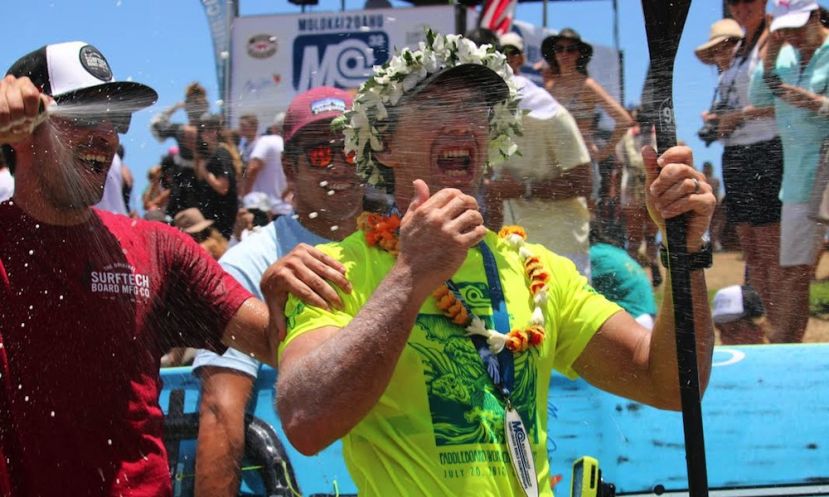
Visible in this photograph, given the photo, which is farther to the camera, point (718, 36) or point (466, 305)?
point (718, 36)

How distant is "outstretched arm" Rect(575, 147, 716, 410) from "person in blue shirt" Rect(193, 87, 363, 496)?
1.12 metres

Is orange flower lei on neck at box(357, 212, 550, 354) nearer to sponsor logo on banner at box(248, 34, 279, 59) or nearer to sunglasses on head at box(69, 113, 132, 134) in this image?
sunglasses on head at box(69, 113, 132, 134)

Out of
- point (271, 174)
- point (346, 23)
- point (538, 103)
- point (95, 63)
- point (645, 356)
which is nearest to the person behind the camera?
point (645, 356)

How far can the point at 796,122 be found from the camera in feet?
13.2

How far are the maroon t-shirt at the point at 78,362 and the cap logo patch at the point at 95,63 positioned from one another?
396 millimetres

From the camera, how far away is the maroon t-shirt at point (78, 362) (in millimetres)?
2773

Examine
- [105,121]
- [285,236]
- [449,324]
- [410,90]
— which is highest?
[410,90]

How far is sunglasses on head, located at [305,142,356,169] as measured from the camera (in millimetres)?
3773

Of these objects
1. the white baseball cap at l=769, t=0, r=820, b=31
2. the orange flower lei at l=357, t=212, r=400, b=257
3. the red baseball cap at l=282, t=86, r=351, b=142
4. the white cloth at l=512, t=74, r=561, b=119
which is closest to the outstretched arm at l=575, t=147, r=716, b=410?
the orange flower lei at l=357, t=212, r=400, b=257

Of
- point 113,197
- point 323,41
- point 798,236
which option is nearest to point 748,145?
point 798,236

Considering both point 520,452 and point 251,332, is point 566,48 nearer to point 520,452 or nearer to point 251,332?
point 251,332

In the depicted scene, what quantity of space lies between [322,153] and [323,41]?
327 cm

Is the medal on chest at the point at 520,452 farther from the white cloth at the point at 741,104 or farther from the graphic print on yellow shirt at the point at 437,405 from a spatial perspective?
the white cloth at the point at 741,104

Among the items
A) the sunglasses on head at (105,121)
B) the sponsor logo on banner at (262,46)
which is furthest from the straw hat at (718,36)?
the sponsor logo on banner at (262,46)
